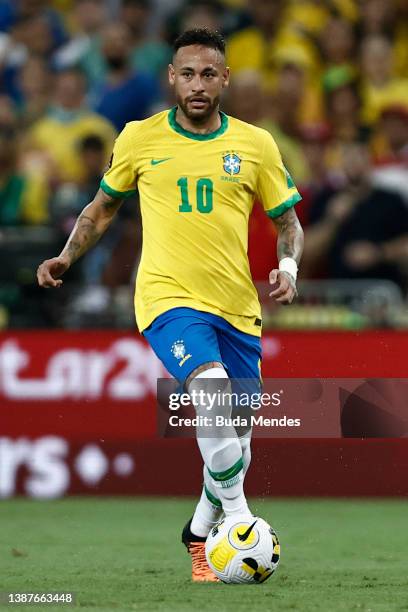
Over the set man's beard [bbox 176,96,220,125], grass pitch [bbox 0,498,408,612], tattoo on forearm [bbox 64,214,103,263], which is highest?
man's beard [bbox 176,96,220,125]

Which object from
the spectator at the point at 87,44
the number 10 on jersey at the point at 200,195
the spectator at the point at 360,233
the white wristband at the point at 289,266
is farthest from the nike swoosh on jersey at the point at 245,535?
the spectator at the point at 87,44

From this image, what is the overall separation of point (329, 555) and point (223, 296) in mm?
1896

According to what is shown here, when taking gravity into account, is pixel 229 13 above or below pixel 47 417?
above

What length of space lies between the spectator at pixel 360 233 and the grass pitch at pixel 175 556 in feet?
6.37

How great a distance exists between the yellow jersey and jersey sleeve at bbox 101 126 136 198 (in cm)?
1

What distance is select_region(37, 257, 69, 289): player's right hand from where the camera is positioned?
713cm

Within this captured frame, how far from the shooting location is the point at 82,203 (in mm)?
12898

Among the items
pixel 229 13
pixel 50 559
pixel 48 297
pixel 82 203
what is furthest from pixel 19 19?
pixel 50 559

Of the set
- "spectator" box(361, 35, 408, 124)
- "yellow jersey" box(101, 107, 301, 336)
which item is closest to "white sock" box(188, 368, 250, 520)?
"yellow jersey" box(101, 107, 301, 336)

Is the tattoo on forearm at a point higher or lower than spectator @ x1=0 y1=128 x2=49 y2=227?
higher

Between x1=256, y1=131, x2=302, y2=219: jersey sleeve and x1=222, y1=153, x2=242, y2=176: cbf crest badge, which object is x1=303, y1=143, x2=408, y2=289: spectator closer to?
x1=256, y1=131, x2=302, y2=219: jersey sleeve

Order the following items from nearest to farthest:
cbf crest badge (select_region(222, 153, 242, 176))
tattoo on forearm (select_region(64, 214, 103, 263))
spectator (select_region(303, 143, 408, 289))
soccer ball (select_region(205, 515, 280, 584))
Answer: soccer ball (select_region(205, 515, 280, 584)) < cbf crest badge (select_region(222, 153, 242, 176)) < tattoo on forearm (select_region(64, 214, 103, 263)) < spectator (select_region(303, 143, 408, 289))

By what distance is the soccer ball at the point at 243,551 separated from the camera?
6.90 meters

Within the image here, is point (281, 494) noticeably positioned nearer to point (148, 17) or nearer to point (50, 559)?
point (50, 559)
